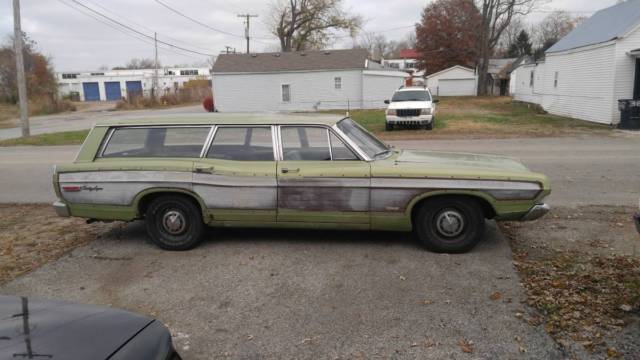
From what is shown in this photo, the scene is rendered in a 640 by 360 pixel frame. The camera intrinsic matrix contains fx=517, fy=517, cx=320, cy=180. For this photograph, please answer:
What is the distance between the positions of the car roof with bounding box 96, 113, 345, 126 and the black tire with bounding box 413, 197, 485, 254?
4.75 ft

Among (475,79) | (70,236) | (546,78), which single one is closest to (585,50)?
(546,78)

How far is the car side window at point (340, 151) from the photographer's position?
18.3ft

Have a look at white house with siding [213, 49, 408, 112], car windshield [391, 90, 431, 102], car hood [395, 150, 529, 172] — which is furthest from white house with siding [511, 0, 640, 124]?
car hood [395, 150, 529, 172]

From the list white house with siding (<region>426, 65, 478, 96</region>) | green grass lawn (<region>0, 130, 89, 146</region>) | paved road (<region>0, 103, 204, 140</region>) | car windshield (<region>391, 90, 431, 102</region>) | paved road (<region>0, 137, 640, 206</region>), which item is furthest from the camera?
white house with siding (<region>426, 65, 478, 96</region>)

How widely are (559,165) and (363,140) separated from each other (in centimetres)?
691

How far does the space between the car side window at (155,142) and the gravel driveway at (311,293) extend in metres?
1.11

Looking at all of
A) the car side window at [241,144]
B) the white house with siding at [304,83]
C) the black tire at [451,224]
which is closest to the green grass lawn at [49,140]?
the car side window at [241,144]

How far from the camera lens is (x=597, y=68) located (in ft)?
70.7

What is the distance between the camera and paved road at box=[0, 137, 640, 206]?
8.41 metres

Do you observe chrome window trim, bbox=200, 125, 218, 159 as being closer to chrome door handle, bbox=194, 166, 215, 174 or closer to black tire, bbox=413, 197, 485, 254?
chrome door handle, bbox=194, 166, 215, 174

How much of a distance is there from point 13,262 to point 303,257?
3214 millimetres

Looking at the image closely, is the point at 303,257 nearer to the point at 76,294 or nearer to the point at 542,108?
the point at 76,294

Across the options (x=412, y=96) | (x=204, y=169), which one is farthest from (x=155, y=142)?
(x=412, y=96)

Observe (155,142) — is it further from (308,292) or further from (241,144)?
(308,292)
